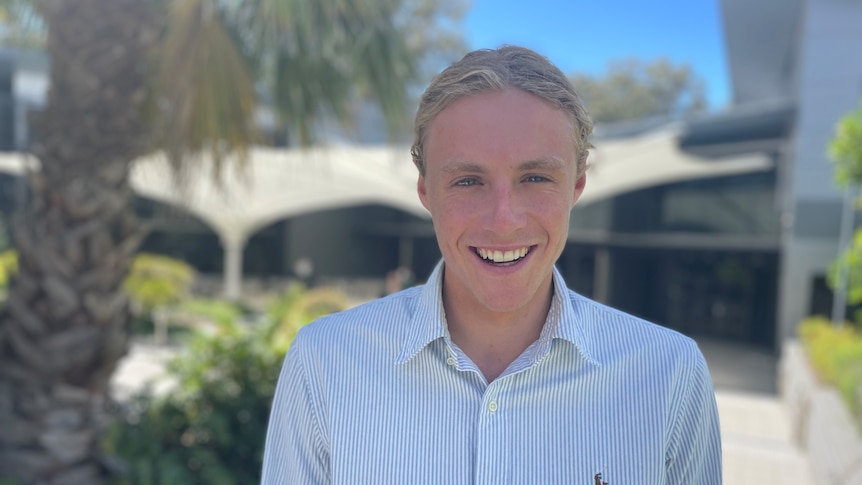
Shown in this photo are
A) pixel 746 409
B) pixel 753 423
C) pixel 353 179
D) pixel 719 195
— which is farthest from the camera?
pixel 353 179

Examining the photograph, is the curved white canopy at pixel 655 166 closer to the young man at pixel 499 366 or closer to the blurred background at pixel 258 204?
the blurred background at pixel 258 204

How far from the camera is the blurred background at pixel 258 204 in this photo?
12.9 ft

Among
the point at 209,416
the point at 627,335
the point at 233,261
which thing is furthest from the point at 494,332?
the point at 233,261

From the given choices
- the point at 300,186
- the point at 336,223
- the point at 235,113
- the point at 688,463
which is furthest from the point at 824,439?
the point at 336,223

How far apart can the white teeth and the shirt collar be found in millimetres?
159

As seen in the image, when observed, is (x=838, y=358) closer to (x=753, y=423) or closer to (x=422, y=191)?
(x=753, y=423)

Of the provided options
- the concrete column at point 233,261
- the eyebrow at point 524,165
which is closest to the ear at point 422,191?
the eyebrow at point 524,165

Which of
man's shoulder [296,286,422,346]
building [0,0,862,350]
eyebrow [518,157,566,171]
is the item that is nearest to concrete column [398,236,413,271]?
building [0,0,862,350]

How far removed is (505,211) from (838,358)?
7.55 m

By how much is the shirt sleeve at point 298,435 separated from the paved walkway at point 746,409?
3.68 m

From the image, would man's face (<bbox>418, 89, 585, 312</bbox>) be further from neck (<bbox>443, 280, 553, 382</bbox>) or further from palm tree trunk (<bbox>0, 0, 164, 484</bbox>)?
palm tree trunk (<bbox>0, 0, 164, 484</bbox>)

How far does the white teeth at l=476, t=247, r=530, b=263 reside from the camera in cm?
128

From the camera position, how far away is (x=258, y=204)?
17.1 metres

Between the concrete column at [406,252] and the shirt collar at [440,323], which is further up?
the shirt collar at [440,323]
